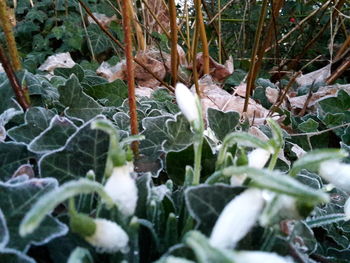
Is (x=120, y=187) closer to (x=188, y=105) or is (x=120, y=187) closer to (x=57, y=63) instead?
(x=188, y=105)

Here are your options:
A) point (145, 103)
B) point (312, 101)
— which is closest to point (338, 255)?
point (145, 103)

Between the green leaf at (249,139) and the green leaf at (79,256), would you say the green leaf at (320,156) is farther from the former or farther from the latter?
the green leaf at (79,256)

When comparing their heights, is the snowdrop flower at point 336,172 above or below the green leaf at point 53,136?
above

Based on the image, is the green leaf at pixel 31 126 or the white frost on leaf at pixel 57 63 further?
the white frost on leaf at pixel 57 63

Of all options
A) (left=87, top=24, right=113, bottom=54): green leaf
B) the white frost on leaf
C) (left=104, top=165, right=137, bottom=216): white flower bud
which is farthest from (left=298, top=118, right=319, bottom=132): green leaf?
(left=87, top=24, right=113, bottom=54): green leaf

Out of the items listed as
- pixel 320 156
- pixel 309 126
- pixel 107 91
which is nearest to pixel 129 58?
pixel 320 156

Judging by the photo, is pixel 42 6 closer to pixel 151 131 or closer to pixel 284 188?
pixel 151 131

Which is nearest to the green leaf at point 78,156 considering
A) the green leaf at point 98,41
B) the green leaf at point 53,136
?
the green leaf at point 53,136
